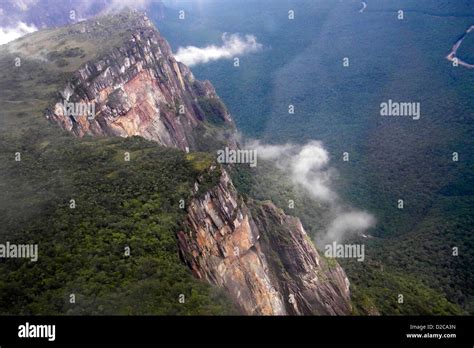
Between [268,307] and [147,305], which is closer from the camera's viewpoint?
[147,305]

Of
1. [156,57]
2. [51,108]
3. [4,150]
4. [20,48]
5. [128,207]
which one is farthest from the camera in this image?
[156,57]

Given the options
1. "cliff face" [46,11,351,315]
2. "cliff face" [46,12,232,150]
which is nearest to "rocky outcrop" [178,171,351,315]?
"cliff face" [46,11,351,315]

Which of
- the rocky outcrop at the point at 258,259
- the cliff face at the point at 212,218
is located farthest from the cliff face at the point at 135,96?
the rocky outcrop at the point at 258,259

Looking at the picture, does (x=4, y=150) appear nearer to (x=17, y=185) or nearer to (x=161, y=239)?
(x=17, y=185)

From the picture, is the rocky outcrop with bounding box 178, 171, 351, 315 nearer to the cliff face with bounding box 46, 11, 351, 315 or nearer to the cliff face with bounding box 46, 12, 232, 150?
the cliff face with bounding box 46, 11, 351, 315

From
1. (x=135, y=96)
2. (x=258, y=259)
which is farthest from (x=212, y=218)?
(x=135, y=96)

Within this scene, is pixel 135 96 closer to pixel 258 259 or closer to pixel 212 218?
pixel 212 218

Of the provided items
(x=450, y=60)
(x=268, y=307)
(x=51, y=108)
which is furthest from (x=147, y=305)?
(x=450, y=60)
